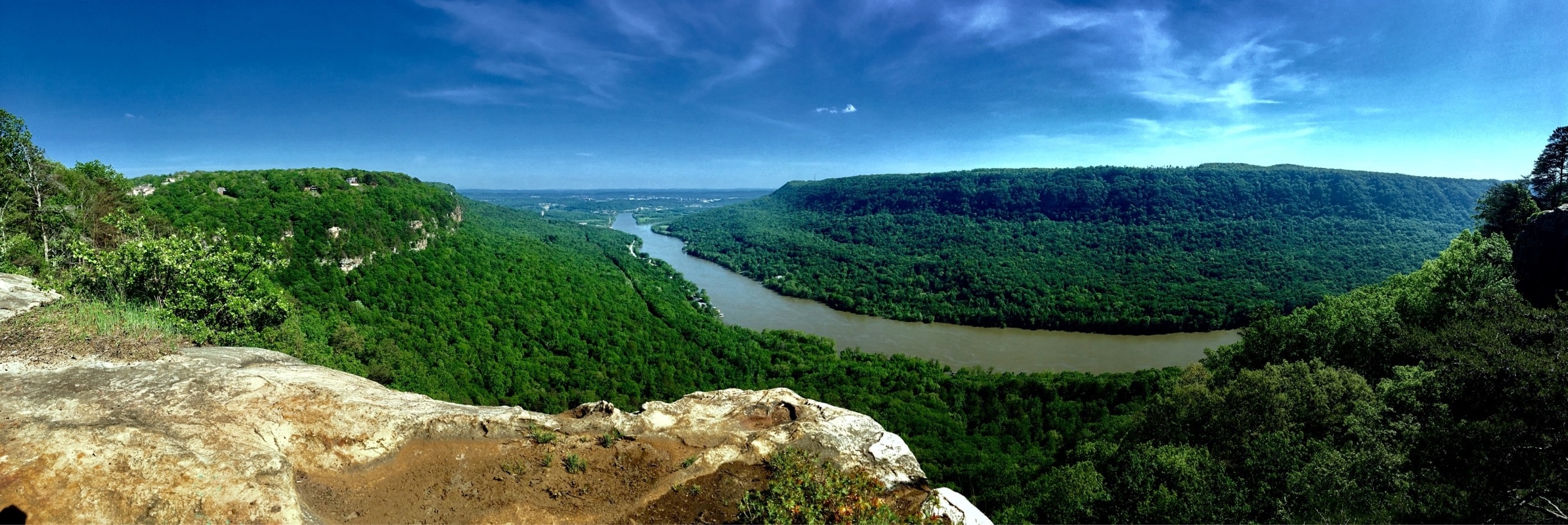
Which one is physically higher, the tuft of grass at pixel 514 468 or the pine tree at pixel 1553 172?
the pine tree at pixel 1553 172

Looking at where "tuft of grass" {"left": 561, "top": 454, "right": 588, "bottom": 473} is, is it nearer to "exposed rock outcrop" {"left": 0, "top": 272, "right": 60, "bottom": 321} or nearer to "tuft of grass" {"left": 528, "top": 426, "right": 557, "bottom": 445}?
"tuft of grass" {"left": 528, "top": 426, "right": 557, "bottom": 445}

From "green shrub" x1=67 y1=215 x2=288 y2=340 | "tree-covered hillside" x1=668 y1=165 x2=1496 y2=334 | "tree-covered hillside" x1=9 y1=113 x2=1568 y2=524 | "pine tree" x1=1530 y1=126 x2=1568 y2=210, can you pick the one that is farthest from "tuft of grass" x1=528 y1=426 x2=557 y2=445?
"tree-covered hillside" x1=668 y1=165 x2=1496 y2=334

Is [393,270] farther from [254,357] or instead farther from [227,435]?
[227,435]

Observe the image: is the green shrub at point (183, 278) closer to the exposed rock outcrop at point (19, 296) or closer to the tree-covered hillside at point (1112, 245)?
→ the exposed rock outcrop at point (19, 296)

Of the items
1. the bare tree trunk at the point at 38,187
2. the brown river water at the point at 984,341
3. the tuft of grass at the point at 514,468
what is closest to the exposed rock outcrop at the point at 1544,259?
the brown river water at the point at 984,341

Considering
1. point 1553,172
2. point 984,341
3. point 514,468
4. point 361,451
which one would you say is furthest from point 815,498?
point 984,341

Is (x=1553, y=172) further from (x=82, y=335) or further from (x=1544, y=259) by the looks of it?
(x=82, y=335)
